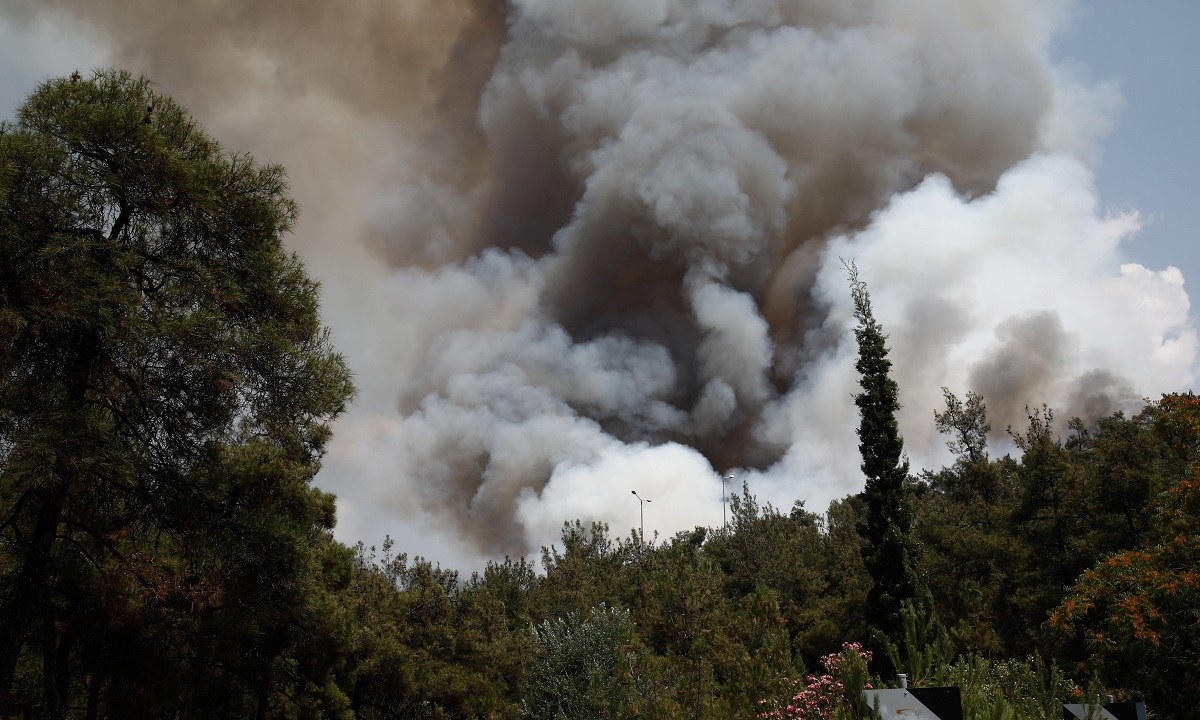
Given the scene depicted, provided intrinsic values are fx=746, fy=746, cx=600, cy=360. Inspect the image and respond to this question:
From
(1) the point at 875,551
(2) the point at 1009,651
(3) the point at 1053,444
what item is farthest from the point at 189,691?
(3) the point at 1053,444

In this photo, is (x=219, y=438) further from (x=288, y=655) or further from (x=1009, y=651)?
(x=1009, y=651)

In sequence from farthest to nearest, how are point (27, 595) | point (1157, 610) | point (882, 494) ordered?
point (882, 494) → point (1157, 610) → point (27, 595)

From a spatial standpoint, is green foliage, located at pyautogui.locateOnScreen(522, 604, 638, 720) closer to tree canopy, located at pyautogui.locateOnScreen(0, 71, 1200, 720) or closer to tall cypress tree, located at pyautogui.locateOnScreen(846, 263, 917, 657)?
tree canopy, located at pyautogui.locateOnScreen(0, 71, 1200, 720)

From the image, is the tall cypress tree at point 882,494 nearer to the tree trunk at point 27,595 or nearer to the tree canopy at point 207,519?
the tree canopy at point 207,519

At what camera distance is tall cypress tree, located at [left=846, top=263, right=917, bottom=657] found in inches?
1155

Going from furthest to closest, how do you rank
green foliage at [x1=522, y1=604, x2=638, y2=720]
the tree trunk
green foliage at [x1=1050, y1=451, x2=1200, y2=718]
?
green foliage at [x1=522, y1=604, x2=638, y2=720] → green foliage at [x1=1050, y1=451, x2=1200, y2=718] → the tree trunk

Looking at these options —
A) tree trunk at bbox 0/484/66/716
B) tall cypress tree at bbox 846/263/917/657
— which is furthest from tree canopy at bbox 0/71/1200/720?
tall cypress tree at bbox 846/263/917/657

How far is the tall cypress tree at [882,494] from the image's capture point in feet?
96.3

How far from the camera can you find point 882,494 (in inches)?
1240

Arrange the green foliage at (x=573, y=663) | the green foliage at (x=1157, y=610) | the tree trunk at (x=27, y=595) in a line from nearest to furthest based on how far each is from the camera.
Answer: the tree trunk at (x=27, y=595) < the green foliage at (x=1157, y=610) < the green foliage at (x=573, y=663)

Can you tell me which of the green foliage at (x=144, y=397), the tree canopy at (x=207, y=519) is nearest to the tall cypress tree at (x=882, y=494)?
the tree canopy at (x=207, y=519)

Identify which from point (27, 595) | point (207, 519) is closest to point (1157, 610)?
point (207, 519)

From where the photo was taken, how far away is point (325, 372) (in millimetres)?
14781

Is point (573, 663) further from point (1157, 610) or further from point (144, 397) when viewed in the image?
point (1157, 610)
